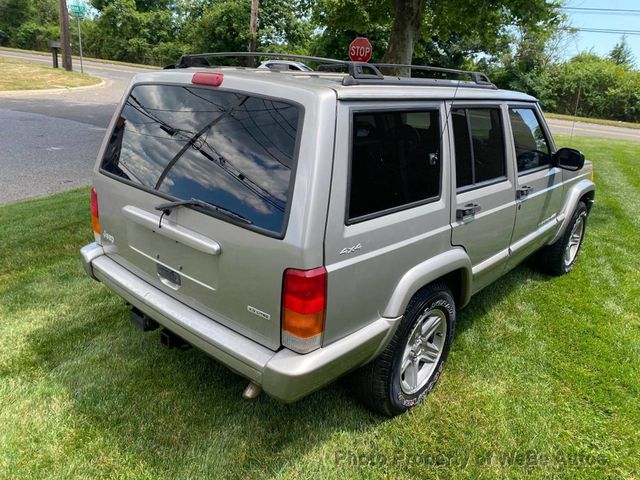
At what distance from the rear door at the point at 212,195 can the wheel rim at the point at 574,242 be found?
3.79 meters

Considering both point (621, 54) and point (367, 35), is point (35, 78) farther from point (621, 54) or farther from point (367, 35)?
point (621, 54)

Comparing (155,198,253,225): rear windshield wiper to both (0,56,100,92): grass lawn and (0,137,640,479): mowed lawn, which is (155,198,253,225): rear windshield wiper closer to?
(0,137,640,479): mowed lawn

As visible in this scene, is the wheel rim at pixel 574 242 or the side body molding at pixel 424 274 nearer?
the side body molding at pixel 424 274

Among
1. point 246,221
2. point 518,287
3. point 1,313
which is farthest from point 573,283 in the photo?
point 1,313

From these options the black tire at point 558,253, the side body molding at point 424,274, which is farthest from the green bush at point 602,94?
the side body molding at point 424,274

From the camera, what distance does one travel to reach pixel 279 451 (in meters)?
2.45

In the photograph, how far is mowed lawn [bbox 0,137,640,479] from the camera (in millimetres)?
2391

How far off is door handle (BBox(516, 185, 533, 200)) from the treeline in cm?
699

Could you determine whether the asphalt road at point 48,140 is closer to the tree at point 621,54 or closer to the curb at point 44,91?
the curb at point 44,91

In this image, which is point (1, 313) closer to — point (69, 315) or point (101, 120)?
point (69, 315)

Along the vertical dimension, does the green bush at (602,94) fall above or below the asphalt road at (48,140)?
above

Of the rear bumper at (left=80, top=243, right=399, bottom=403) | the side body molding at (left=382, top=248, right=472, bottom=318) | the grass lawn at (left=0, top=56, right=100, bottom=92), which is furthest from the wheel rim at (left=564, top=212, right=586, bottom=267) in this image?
the grass lawn at (left=0, top=56, right=100, bottom=92)

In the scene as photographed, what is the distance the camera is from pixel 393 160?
234cm

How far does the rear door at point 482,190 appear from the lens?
2.79 meters
